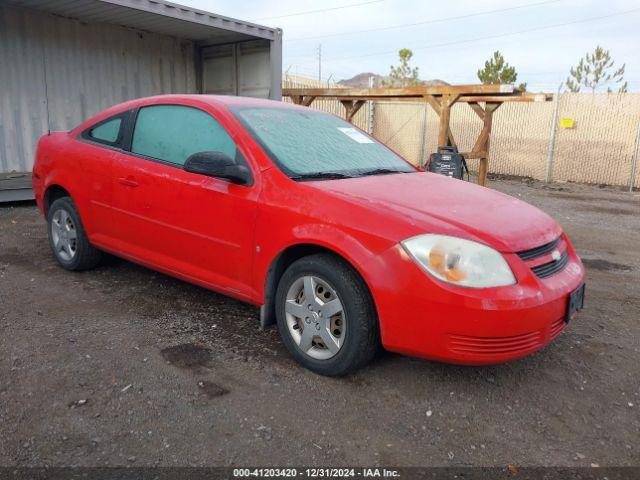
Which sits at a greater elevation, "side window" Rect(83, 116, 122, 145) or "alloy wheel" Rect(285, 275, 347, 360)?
"side window" Rect(83, 116, 122, 145)

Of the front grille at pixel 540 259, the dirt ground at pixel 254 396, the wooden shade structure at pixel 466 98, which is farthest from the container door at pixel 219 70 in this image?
the front grille at pixel 540 259

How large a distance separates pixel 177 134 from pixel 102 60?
690 centimetres

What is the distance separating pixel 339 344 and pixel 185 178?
1.56 meters

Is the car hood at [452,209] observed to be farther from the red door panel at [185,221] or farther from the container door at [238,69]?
the container door at [238,69]

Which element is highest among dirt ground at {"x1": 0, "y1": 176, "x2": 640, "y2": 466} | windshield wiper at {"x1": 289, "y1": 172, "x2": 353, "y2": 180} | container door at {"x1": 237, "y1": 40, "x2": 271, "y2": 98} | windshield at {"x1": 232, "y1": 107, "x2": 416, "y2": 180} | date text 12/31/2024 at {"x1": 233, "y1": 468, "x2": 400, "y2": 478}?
container door at {"x1": 237, "y1": 40, "x2": 271, "y2": 98}

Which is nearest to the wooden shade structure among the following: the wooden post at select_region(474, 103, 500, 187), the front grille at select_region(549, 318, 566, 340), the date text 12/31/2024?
the wooden post at select_region(474, 103, 500, 187)

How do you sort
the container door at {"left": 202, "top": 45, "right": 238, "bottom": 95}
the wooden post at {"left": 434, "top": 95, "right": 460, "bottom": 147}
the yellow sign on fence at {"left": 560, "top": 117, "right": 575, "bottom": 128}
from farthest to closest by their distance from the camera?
the yellow sign on fence at {"left": 560, "top": 117, "right": 575, "bottom": 128}, the container door at {"left": 202, "top": 45, "right": 238, "bottom": 95}, the wooden post at {"left": 434, "top": 95, "right": 460, "bottom": 147}

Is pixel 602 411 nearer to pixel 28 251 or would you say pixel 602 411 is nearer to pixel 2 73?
pixel 28 251

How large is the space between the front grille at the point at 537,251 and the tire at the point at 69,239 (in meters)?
3.50

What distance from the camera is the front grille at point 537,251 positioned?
9.25ft

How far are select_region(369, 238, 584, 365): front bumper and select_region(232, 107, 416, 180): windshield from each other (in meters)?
0.98

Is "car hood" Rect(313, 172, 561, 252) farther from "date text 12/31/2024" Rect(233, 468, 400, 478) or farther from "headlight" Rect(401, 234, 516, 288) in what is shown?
"date text 12/31/2024" Rect(233, 468, 400, 478)

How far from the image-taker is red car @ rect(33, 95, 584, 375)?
2.68m

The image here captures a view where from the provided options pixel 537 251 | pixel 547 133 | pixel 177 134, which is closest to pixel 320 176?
pixel 177 134
